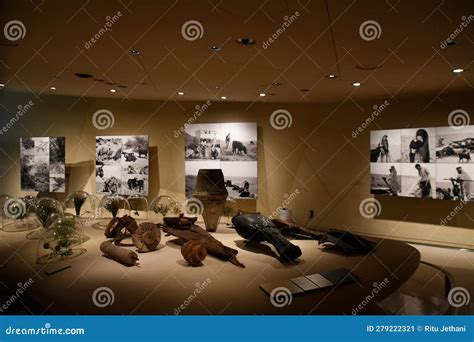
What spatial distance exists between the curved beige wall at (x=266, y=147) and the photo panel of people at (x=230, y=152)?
0.73ft

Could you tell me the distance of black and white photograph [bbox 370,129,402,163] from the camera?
4.61m

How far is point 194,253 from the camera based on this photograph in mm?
1546

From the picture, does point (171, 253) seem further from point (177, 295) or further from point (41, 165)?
point (41, 165)

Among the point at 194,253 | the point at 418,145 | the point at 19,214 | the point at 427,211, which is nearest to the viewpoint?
the point at 194,253

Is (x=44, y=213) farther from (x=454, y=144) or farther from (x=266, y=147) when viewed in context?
(x=454, y=144)

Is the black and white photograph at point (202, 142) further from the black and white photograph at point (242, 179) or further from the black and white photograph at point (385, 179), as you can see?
the black and white photograph at point (385, 179)

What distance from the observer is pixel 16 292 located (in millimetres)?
1345

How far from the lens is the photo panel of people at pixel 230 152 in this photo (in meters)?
5.11

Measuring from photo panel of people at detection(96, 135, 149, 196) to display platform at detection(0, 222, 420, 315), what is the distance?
128 inches

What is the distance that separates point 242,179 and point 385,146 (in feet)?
7.12

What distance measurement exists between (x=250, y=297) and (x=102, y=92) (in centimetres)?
422

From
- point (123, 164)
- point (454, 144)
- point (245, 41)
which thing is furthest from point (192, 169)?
point (454, 144)

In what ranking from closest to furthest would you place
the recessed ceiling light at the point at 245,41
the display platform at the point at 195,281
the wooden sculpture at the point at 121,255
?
the display platform at the point at 195,281 → the wooden sculpture at the point at 121,255 → the recessed ceiling light at the point at 245,41

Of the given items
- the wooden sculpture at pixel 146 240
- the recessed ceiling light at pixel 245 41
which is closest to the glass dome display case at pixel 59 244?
the wooden sculpture at pixel 146 240
